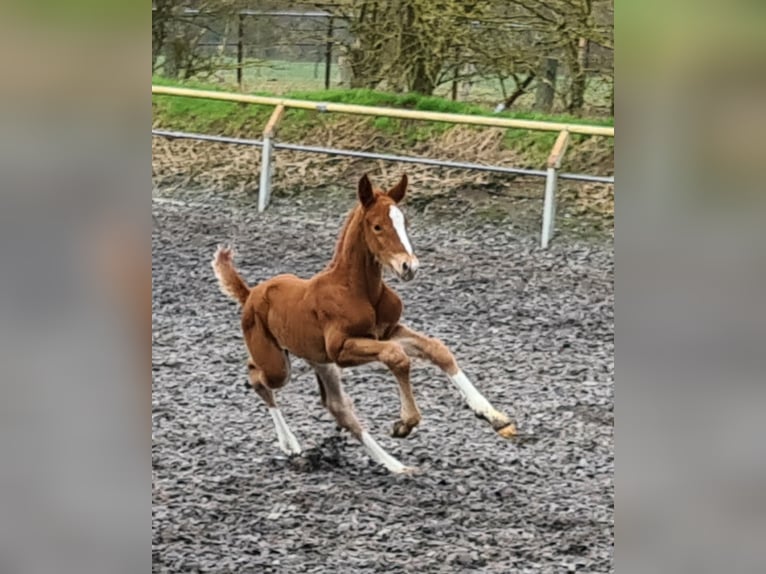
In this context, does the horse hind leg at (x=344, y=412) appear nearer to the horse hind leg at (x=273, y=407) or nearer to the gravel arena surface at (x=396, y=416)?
the gravel arena surface at (x=396, y=416)

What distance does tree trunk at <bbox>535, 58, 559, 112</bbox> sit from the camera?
2.87m

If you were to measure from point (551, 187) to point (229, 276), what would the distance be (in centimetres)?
105

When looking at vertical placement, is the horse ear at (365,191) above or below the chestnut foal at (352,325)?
above

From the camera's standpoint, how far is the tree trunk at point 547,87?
287cm

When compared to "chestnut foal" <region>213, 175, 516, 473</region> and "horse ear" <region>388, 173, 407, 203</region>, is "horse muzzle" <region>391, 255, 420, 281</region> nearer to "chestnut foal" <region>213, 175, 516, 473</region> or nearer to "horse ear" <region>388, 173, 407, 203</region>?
"chestnut foal" <region>213, 175, 516, 473</region>

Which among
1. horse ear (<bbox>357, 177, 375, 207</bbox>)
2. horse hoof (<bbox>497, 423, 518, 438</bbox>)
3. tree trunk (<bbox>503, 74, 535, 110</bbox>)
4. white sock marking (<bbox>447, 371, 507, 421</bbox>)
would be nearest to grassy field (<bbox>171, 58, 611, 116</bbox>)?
tree trunk (<bbox>503, 74, 535, 110</bbox>)

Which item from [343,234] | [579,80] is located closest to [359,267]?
[343,234]

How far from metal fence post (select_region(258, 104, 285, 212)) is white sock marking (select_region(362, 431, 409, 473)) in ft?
2.66

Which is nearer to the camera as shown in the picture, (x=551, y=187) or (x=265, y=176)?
(x=551, y=187)

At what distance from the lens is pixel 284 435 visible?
2996mm

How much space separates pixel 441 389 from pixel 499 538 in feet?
1.58

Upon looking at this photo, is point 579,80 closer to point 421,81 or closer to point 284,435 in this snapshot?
point 421,81

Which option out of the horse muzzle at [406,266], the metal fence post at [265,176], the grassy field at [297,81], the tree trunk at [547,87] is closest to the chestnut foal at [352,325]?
the horse muzzle at [406,266]
